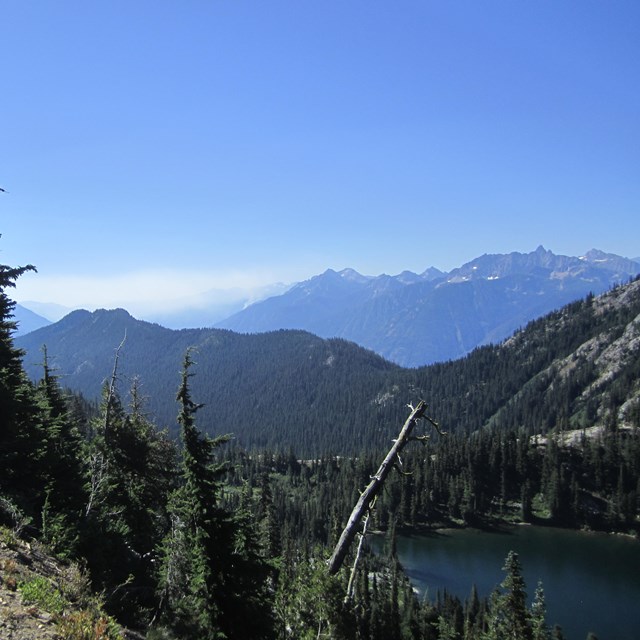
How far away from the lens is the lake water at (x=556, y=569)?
92.0 metres

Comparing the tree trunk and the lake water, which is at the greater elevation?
the tree trunk

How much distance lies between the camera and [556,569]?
388 ft

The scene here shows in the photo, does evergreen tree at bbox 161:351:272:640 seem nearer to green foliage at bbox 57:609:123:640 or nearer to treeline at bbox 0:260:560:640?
treeline at bbox 0:260:560:640

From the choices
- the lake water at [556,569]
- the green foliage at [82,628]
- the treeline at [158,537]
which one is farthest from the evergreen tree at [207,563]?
the lake water at [556,569]

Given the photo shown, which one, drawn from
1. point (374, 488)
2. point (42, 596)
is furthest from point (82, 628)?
point (374, 488)

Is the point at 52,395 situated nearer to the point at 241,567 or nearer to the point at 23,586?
the point at 241,567

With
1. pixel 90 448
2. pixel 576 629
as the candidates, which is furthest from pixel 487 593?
pixel 90 448

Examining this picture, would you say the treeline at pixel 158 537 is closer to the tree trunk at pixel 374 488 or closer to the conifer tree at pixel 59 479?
the conifer tree at pixel 59 479

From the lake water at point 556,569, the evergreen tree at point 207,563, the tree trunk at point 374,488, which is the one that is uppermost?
the tree trunk at point 374,488

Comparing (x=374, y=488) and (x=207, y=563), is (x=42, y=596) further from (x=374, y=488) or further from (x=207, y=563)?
(x=374, y=488)

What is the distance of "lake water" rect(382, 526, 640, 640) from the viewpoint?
3622 inches

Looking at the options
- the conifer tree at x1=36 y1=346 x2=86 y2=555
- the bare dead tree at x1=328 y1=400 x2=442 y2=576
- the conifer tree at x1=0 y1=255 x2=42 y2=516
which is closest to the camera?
the bare dead tree at x1=328 y1=400 x2=442 y2=576

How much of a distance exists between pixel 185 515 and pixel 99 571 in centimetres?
378

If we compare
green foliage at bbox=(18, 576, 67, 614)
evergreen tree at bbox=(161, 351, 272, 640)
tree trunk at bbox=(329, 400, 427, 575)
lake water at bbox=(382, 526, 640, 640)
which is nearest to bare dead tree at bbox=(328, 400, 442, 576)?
tree trunk at bbox=(329, 400, 427, 575)
